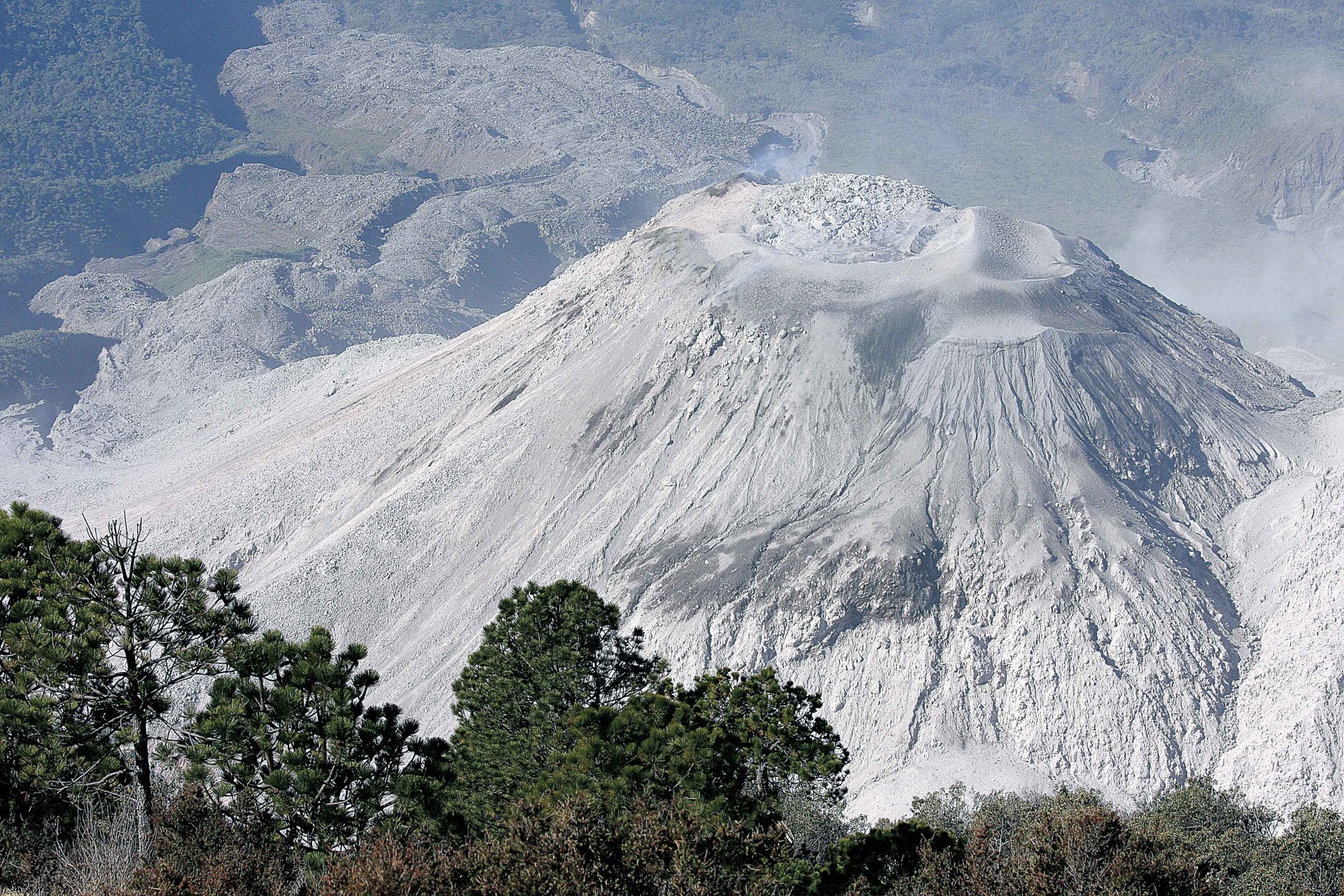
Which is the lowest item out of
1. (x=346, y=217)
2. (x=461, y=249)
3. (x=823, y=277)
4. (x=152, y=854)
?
(x=152, y=854)

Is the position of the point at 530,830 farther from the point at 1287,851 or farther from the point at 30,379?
the point at 30,379

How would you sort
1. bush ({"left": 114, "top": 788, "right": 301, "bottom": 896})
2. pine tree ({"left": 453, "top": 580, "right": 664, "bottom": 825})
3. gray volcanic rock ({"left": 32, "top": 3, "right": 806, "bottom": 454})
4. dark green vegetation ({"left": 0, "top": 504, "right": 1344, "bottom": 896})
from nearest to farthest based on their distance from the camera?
bush ({"left": 114, "top": 788, "right": 301, "bottom": 896}) → dark green vegetation ({"left": 0, "top": 504, "right": 1344, "bottom": 896}) → pine tree ({"left": 453, "top": 580, "right": 664, "bottom": 825}) → gray volcanic rock ({"left": 32, "top": 3, "right": 806, "bottom": 454})

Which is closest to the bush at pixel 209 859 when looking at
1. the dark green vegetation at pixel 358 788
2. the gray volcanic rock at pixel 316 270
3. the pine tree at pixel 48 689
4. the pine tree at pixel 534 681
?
the dark green vegetation at pixel 358 788

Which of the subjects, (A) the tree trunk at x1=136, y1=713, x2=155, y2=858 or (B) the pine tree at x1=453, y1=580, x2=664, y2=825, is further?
(B) the pine tree at x1=453, y1=580, x2=664, y2=825

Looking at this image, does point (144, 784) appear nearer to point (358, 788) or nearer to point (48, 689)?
point (48, 689)

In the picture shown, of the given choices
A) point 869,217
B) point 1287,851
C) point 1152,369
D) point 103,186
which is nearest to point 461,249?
point 103,186

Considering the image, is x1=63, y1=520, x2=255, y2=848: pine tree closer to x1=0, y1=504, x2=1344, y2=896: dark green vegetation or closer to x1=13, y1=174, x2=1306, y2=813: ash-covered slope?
x1=0, y1=504, x2=1344, y2=896: dark green vegetation

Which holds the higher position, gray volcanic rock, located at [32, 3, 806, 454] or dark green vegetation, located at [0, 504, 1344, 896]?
gray volcanic rock, located at [32, 3, 806, 454]

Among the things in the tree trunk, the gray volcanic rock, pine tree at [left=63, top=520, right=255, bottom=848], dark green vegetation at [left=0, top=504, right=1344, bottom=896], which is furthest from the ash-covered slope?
the gray volcanic rock
